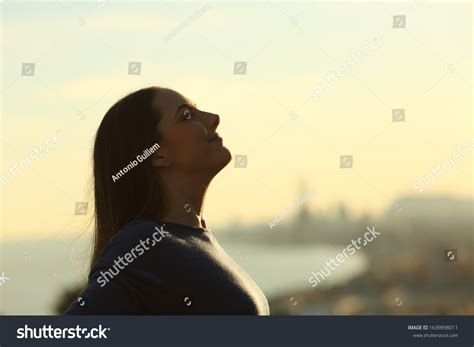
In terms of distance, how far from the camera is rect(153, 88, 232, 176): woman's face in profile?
9.36ft

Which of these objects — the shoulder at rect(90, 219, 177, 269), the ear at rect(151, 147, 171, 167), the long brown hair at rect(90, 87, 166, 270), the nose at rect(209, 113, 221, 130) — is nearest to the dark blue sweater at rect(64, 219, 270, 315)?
the shoulder at rect(90, 219, 177, 269)

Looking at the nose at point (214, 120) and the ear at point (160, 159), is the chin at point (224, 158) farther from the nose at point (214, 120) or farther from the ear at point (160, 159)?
the ear at point (160, 159)

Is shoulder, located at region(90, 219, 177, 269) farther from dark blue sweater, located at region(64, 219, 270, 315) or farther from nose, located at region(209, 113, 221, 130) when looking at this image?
nose, located at region(209, 113, 221, 130)

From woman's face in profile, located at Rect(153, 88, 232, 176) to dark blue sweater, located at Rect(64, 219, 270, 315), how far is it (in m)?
0.30

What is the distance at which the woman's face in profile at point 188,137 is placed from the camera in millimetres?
2854

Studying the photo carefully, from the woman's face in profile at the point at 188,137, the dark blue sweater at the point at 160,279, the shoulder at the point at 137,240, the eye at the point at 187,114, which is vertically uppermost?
the eye at the point at 187,114

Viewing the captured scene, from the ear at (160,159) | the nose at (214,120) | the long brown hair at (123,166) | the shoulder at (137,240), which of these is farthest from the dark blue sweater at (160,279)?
Result: the nose at (214,120)

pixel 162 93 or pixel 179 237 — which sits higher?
pixel 162 93

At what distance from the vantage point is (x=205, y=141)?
2.88 metres

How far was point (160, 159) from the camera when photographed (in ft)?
9.30

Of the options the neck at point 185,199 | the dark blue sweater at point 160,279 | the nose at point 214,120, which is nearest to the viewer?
the dark blue sweater at point 160,279
